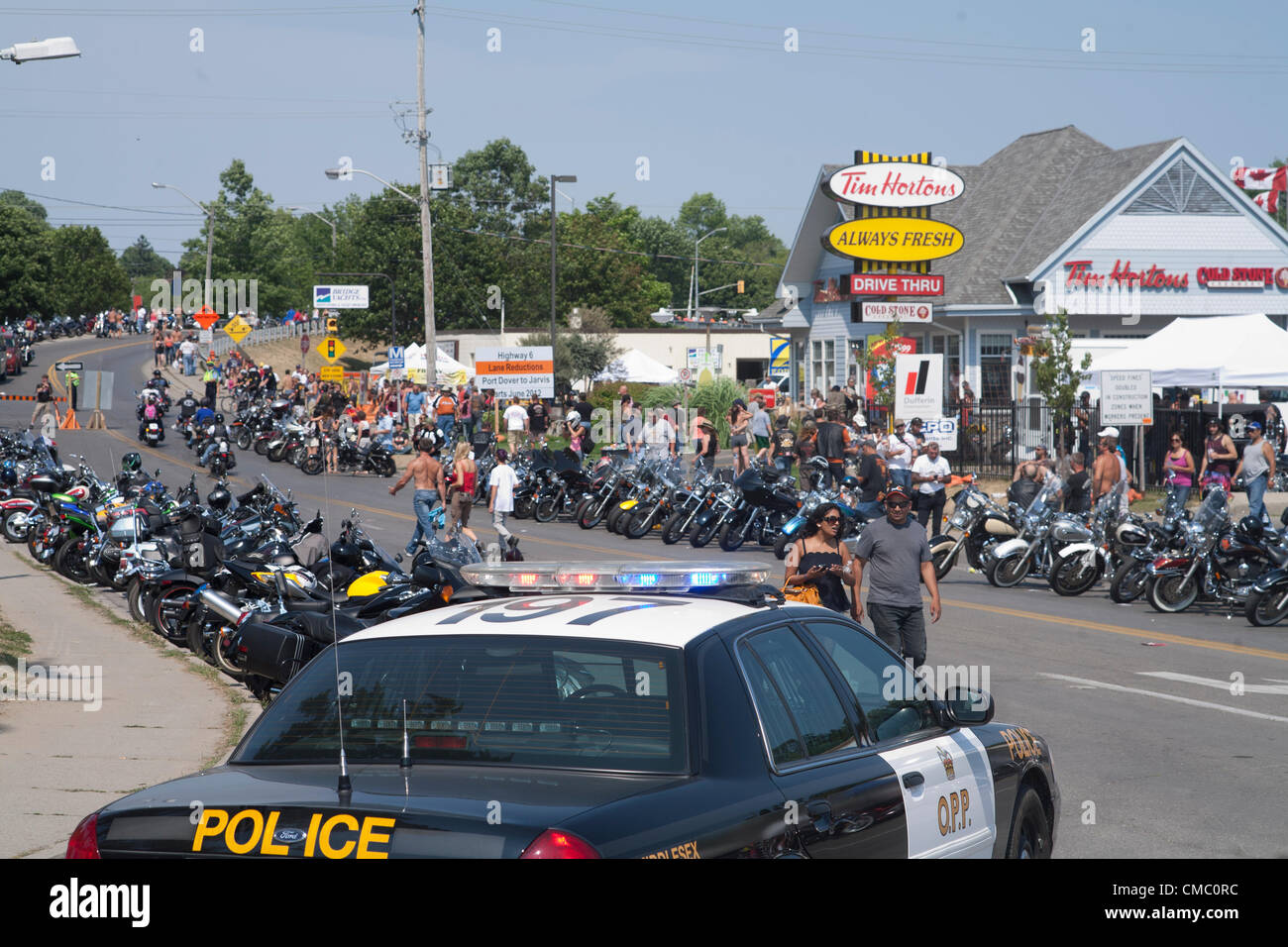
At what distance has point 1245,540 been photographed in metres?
16.6

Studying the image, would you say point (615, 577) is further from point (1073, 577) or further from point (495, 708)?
point (1073, 577)

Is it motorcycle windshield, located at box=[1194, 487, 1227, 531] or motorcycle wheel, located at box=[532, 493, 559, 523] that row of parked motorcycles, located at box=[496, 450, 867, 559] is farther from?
motorcycle windshield, located at box=[1194, 487, 1227, 531]

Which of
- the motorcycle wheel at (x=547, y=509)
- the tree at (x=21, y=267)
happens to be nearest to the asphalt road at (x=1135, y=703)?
the motorcycle wheel at (x=547, y=509)

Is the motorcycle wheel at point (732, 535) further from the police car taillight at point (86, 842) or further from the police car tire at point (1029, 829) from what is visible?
the police car taillight at point (86, 842)

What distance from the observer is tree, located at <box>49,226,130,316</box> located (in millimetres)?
110750

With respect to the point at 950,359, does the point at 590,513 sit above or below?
below

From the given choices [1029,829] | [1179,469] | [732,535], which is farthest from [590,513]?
[1029,829]

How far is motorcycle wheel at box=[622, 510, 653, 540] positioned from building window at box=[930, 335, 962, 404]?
16.7 meters

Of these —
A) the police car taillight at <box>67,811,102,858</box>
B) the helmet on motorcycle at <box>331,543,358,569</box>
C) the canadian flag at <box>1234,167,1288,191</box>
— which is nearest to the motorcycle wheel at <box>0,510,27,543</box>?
the helmet on motorcycle at <box>331,543,358,569</box>

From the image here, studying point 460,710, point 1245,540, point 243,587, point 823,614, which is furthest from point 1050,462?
point 460,710

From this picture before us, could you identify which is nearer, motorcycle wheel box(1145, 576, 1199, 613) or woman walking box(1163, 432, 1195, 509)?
motorcycle wheel box(1145, 576, 1199, 613)

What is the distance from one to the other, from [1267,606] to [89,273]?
11623 centimetres

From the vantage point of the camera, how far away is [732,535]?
918 inches
